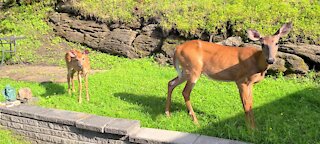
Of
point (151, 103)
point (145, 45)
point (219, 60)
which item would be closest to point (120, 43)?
point (145, 45)

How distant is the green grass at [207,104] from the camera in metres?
6.07

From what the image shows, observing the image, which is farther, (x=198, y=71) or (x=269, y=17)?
(x=269, y=17)

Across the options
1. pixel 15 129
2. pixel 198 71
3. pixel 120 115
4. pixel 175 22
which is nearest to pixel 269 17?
pixel 175 22

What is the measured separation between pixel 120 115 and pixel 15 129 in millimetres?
2085

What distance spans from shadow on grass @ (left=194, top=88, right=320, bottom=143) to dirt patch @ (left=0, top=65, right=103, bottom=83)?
199 inches

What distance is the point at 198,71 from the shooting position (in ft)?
20.9

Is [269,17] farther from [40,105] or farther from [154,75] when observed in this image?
[40,105]

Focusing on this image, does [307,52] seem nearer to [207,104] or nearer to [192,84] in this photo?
[207,104]

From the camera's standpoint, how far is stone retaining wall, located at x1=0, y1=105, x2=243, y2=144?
5.76m

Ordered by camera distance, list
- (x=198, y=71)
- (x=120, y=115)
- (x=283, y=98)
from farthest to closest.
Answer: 1. (x=283, y=98)
2. (x=120, y=115)
3. (x=198, y=71)

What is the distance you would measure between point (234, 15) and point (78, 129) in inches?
234

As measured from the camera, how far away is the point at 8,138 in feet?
23.3

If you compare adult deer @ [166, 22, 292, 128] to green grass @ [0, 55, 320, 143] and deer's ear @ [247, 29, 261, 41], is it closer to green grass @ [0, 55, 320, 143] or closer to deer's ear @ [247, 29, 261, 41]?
deer's ear @ [247, 29, 261, 41]

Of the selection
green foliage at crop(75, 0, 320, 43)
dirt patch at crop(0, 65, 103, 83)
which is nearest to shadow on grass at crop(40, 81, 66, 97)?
dirt patch at crop(0, 65, 103, 83)
